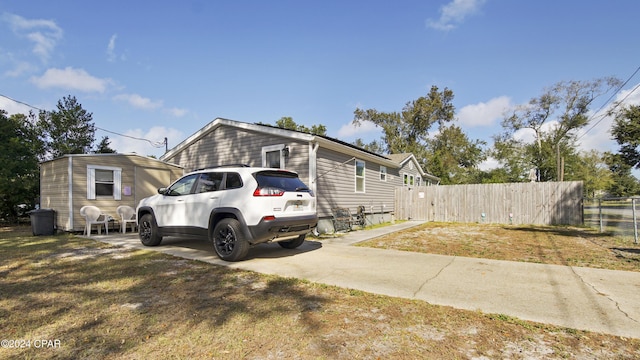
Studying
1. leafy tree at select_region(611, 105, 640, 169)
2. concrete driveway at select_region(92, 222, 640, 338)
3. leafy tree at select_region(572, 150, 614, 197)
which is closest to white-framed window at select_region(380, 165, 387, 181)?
concrete driveway at select_region(92, 222, 640, 338)

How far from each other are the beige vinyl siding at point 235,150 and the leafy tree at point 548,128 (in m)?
30.7

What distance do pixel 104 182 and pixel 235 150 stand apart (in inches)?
181

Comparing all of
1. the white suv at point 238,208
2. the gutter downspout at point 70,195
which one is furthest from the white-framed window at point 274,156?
the gutter downspout at point 70,195

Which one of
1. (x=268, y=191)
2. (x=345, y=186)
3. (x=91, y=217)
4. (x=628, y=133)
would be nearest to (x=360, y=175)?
(x=345, y=186)

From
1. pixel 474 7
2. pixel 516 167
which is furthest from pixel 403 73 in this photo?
pixel 516 167

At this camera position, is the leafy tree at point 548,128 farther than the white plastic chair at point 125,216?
Yes

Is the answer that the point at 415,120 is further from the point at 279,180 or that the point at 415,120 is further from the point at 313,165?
the point at 279,180

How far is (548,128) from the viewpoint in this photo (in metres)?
33.6

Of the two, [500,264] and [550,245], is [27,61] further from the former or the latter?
[550,245]

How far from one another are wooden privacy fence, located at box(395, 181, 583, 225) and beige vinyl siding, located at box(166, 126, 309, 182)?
878 centimetres

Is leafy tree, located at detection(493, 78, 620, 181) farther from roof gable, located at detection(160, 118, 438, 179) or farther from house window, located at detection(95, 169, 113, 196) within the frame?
house window, located at detection(95, 169, 113, 196)

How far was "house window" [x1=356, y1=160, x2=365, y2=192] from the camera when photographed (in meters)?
13.3

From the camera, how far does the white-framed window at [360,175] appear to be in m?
13.3

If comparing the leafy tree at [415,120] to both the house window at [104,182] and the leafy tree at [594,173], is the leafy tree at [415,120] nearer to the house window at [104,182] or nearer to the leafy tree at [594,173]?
the leafy tree at [594,173]
